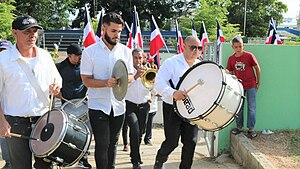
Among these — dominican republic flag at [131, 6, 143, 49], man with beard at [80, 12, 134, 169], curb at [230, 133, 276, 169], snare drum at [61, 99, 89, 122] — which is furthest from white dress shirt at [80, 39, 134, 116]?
dominican republic flag at [131, 6, 143, 49]

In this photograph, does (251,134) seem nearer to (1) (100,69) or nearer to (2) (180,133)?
(2) (180,133)

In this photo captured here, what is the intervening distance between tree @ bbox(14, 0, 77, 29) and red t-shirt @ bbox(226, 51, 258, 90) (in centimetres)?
2791

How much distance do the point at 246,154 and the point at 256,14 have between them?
45.3 meters

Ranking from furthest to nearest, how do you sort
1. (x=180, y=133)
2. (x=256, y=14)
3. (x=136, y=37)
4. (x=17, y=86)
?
(x=256, y=14), (x=136, y=37), (x=180, y=133), (x=17, y=86)

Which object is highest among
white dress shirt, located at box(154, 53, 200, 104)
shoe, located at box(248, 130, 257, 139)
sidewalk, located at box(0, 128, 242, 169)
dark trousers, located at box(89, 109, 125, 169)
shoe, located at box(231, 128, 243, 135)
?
white dress shirt, located at box(154, 53, 200, 104)

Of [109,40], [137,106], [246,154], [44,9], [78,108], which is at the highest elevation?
[44,9]

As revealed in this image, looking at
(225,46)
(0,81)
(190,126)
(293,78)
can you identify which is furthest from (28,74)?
(293,78)

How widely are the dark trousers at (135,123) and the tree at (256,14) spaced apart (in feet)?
145

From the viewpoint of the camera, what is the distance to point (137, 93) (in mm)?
6125

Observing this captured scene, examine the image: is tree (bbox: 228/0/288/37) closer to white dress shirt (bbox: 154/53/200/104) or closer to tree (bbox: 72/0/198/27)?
tree (bbox: 72/0/198/27)

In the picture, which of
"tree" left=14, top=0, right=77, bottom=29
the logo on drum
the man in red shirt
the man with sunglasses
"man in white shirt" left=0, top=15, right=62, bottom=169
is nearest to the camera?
"man in white shirt" left=0, top=15, right=62, bottom=169

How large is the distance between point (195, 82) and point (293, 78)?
2.91m

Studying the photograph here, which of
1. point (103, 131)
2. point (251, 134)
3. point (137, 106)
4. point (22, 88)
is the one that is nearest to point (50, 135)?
point (22, 88)

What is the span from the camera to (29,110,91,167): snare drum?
11.7 ft
